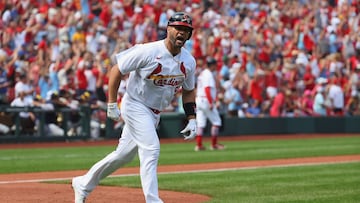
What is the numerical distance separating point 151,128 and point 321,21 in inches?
878

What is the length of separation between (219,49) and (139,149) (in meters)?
17.8

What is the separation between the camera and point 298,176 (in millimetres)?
12820

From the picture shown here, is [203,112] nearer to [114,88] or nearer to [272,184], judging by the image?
[272,184]

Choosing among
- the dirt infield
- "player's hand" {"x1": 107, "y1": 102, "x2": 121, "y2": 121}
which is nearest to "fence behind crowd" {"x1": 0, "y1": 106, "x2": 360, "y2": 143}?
the dirt infield

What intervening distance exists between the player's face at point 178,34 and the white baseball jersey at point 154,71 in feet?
0.47

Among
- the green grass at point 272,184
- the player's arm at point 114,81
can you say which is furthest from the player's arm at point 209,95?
the player's arm at point 114,81

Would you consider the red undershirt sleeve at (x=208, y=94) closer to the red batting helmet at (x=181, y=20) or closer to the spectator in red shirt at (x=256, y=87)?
the spectator in red shirt at (x=256, y=87)

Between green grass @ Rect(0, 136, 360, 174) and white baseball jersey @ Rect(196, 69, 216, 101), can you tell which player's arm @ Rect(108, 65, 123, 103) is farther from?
white baseball jersey @ Rect(196, 69, 216, 101)

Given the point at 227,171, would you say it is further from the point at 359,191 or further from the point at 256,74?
the point at 256,74

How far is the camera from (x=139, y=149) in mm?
8484

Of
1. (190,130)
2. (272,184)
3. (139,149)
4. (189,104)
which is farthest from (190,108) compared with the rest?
(272,184)

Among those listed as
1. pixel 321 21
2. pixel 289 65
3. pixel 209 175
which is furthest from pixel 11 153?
pixel 321 21

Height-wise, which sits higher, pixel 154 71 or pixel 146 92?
pixel 154 71

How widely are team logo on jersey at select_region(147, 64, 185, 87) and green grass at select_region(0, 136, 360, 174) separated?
5948 mm
